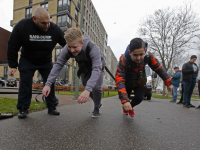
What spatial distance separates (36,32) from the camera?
2.60 metres

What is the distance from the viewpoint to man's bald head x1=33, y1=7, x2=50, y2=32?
2.38 m

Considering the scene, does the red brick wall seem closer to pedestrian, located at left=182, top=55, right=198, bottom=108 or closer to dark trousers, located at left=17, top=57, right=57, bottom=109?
dark trousers, located at left=17, top=57, right=57, bottom=109

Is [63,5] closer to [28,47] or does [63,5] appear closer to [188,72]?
[188,72]

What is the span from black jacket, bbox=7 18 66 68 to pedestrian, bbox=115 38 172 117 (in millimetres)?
1362

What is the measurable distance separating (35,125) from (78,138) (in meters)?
0.78

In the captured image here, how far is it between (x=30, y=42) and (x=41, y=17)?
49 centimetres

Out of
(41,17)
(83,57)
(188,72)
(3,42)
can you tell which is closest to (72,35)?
(83,57)

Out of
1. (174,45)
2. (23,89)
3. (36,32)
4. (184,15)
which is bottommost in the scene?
(23,89)

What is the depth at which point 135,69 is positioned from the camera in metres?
2.61

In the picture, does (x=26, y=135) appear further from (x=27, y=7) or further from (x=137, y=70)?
(x=27, y=7)

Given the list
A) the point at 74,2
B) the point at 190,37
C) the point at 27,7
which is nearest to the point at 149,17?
the point at 190,37

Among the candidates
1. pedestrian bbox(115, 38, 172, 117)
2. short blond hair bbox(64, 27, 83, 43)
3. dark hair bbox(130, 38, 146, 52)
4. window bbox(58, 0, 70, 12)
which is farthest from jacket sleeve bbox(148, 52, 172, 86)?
window bbox(58, 0, 70, 12)

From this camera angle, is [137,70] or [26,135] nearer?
[26,135]

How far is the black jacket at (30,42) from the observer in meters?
2.54
